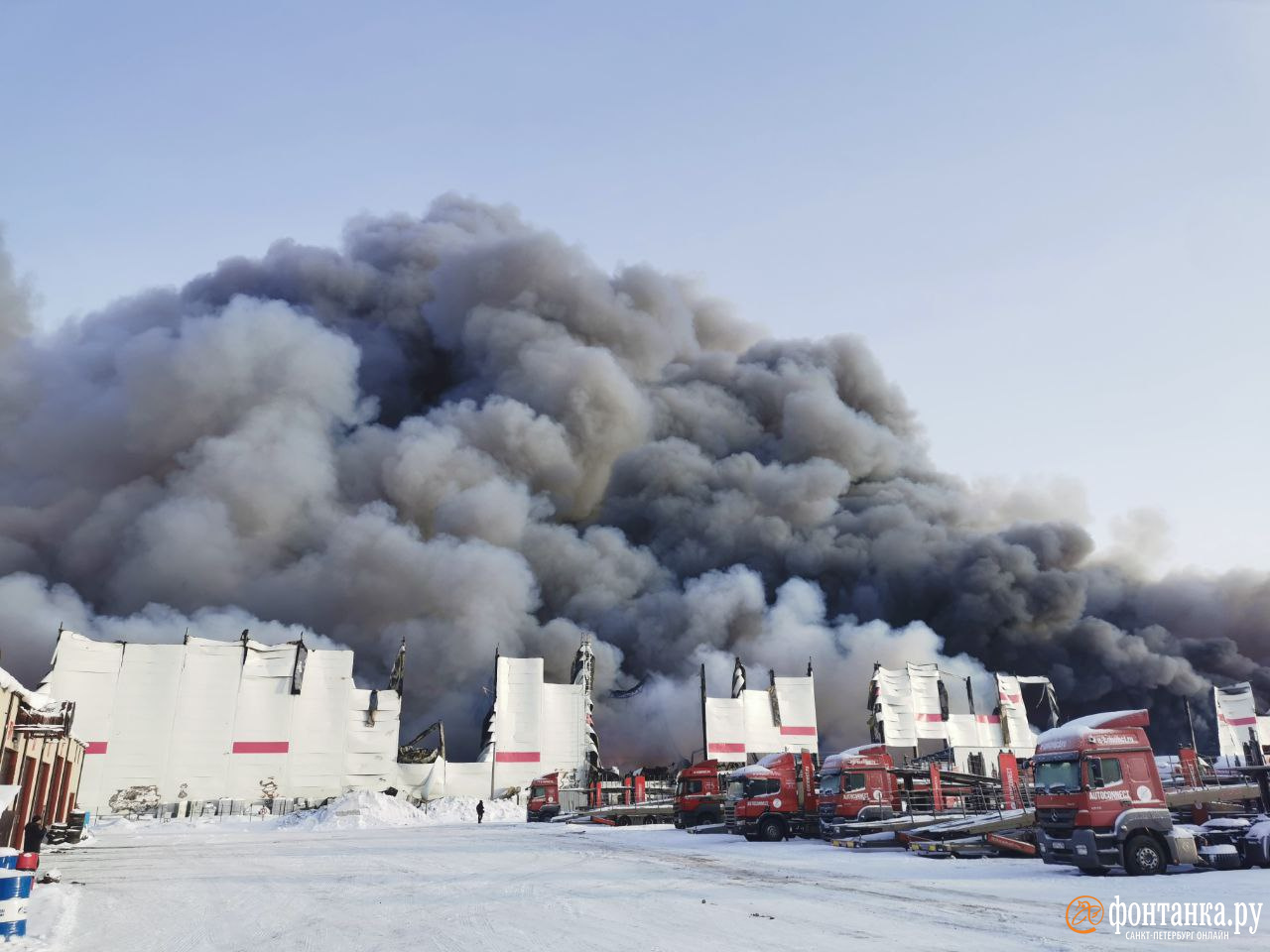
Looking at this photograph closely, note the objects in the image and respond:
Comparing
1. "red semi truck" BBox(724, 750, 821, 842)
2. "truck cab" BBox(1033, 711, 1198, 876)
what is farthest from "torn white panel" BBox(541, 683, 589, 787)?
"truck cab" BBox(1033, 711, 1198, 876)

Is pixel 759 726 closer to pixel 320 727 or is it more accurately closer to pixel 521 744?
pixel 521 744

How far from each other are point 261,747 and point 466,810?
1139 cm

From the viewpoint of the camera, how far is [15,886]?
8875 mm

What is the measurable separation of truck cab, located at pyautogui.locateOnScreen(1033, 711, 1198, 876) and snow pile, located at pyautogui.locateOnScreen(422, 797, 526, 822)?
32925 millimetres

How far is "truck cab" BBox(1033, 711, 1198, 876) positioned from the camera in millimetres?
14609

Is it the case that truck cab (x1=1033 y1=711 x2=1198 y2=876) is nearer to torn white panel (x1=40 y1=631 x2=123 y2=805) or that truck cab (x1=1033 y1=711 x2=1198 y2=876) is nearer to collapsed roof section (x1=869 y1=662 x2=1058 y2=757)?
collapsed roof section (x1=869 y1=662 x2=1058 y2=757)

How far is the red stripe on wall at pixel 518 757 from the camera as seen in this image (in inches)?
1918

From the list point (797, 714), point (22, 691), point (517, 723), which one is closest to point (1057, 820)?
point (22, 691)

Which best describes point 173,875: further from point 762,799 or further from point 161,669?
point 161,669

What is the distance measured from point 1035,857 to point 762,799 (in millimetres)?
9119

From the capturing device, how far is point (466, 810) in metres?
44.2

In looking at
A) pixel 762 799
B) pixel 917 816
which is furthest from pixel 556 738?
pixel 917 816

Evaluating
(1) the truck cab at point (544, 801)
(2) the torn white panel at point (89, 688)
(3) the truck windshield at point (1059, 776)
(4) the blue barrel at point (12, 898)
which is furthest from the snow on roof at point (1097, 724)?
(2) the torn white panel at point (89, 688)

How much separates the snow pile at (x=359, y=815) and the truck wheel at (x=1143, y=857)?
31.0 m
